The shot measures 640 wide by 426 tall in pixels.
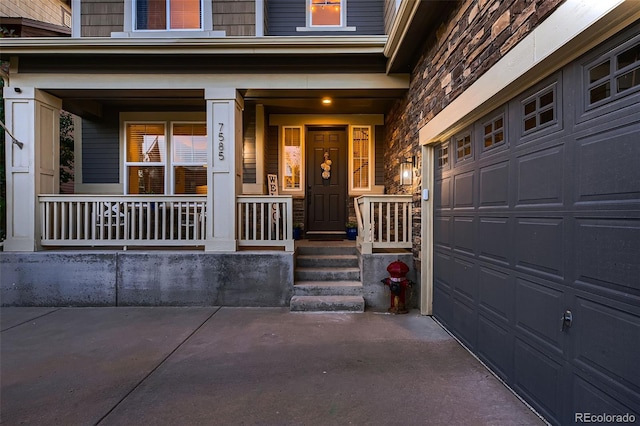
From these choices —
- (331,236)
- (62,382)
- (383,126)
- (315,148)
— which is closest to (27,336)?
(62,382)

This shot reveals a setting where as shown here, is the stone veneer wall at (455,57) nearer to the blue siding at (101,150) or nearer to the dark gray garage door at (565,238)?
the dark gray garage door at (565,238)

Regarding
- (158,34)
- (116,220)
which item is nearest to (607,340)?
(116,220)

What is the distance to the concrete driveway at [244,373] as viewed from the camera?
90.4 inches

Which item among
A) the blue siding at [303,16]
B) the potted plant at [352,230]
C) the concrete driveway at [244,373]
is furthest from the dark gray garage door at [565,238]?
the blue siding at [303,16]

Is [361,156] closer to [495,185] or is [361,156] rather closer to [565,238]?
[495,185]

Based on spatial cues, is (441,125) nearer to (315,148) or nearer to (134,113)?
(315,148)

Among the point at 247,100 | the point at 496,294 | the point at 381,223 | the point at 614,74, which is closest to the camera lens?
the point at 614,74

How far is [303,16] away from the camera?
6.03m

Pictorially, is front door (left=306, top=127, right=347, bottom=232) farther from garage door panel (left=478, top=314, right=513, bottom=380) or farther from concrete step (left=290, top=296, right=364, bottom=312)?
garage door panel (left=478, top=314, right=513, bottom=380)

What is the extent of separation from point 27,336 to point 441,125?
200 inches

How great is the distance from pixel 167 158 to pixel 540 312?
647 cm

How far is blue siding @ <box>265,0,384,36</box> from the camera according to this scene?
6.00m

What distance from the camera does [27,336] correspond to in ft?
12.2

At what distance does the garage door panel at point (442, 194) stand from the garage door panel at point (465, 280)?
0.67 metres
